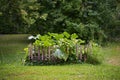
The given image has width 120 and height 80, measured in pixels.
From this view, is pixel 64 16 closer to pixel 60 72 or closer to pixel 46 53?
pixel 46 53

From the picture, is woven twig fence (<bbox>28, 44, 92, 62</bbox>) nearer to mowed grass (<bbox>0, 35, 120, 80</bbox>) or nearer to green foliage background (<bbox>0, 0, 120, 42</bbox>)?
mowed grass (<bbox>0, 35, 120, 80</bbox>)

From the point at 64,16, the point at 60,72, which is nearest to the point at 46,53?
the point at 60,72

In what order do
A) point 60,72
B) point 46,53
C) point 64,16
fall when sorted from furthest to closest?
point 64,16
point 46,53
point 60,72

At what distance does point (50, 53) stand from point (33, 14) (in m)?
5.59

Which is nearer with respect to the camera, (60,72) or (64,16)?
(60,72)

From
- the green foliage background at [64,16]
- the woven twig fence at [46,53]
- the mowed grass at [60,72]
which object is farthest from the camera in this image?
the green foliage background at [64,16]

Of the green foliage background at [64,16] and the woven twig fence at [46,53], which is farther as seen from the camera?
the green foliage background at [64,16]

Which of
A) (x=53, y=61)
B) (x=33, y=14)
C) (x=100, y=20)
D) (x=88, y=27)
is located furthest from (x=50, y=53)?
(x=100, y=20)

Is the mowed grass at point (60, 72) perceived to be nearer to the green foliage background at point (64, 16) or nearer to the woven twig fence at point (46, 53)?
the woven twig fence at point (46, 53)

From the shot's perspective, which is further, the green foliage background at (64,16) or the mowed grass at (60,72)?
the green foliage background at (64,16)

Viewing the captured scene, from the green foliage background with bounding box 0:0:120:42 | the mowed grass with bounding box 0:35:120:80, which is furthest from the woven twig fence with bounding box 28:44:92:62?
the green foliage background with bounding box 0:0:120:42

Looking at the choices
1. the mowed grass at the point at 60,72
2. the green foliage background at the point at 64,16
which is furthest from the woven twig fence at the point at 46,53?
the green foliage background at the point at 64,16

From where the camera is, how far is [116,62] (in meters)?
14.4

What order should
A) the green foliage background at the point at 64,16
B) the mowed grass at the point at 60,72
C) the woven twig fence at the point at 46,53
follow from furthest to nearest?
the green foliage background at the point at 64,16, the woven twig fence at the point at 46,53, the mowed grass at the point at 60,72
